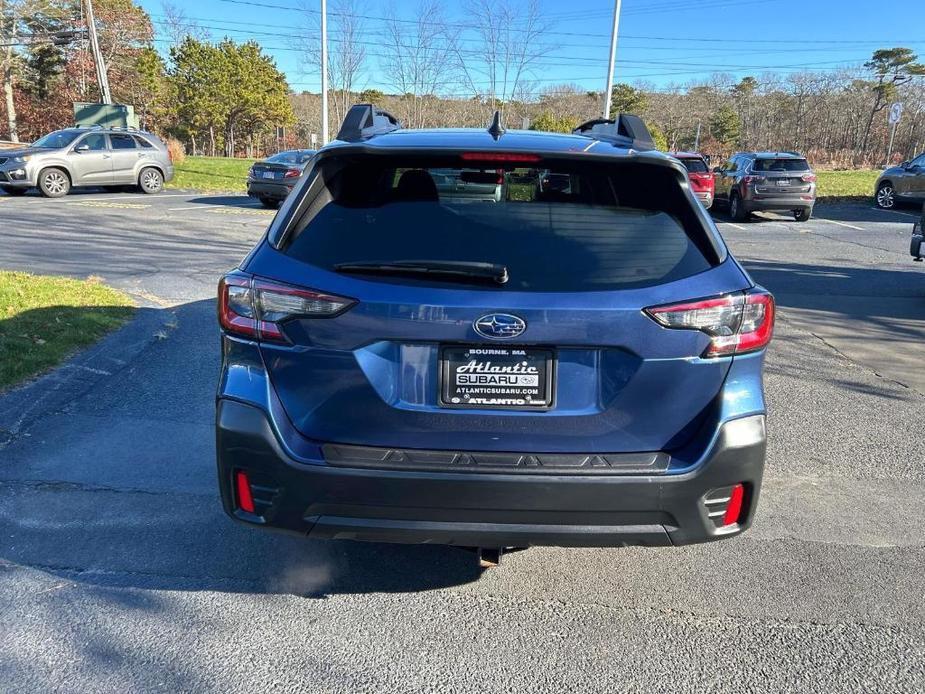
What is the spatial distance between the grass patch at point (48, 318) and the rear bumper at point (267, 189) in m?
10.1

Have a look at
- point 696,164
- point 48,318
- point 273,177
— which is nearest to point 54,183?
point 273,177

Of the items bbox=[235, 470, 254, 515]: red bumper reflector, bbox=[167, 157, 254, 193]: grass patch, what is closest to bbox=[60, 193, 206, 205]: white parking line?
bbox=[167, 157, 254, 193]: grass patch

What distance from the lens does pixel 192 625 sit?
9.05 ft

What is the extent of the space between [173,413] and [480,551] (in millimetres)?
2833

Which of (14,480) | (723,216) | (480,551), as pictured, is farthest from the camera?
(723,216)

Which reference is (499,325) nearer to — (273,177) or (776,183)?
(273,177)

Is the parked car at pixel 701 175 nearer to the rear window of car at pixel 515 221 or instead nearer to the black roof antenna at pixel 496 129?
the black roof antenna at pixel 496 129

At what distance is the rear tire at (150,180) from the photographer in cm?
2034

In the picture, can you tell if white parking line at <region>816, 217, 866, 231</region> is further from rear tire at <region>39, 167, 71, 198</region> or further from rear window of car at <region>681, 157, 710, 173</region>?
rear tire at <region>39, 167, 71, 198</region>

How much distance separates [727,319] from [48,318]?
245 inches

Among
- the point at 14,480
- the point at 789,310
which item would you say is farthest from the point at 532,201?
the point at 789,310

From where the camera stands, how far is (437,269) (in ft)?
7.96

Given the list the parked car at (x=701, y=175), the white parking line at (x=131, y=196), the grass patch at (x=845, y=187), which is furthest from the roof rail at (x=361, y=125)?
the grass patch at (x=845, y=187)

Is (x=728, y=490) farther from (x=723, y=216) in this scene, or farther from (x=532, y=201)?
(x=723, y=216)
